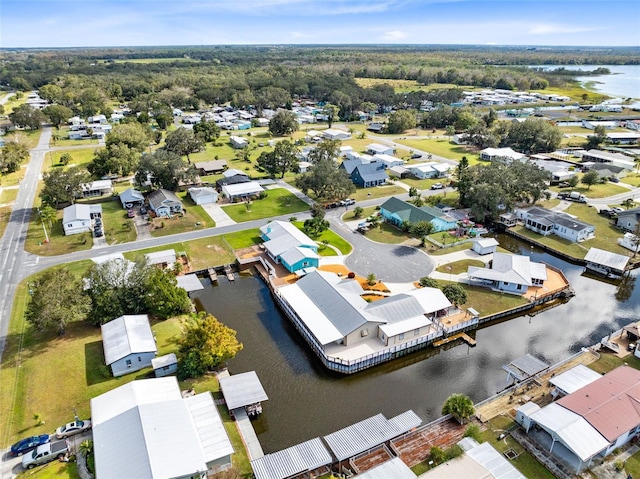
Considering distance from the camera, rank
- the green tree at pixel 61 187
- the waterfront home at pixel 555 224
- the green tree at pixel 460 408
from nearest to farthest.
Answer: the green tree at pixel 460 408 < the waterfront home at pixel 555 224 < the green tree at pixel 61 187

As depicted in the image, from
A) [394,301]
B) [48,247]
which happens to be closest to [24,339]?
[48,247]

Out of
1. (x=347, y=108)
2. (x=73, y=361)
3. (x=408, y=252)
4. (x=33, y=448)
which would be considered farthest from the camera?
(x=347, y=108)

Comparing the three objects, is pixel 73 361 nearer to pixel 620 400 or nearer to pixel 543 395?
pixel 543 395

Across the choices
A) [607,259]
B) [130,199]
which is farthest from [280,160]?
[607,259]

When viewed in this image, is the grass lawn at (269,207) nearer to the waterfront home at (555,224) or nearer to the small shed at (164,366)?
the small shed at (164,366)

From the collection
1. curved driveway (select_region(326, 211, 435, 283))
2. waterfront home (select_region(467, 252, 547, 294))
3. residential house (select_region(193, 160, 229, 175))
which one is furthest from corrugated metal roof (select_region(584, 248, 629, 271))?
residential house (select_region(193, 160, 229, 175))

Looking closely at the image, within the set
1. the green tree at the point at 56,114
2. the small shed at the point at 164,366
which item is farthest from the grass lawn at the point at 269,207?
the green tree at the point at 56,114

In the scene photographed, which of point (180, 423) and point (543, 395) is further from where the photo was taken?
point (543, 395)

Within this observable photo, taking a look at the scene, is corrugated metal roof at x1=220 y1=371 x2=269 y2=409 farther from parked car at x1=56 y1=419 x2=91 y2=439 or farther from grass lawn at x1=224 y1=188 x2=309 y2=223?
grass lawn at x1=224 y1=188 x2=309 y2=223
